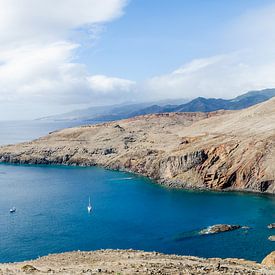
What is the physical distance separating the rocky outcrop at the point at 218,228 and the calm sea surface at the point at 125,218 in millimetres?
1741

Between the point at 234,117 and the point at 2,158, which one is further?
the point at 2,158

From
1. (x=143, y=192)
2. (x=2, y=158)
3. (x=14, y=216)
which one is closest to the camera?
(x=14, y=216)

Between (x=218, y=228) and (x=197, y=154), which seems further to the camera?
(x=197, y=154)

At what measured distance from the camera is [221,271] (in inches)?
1405

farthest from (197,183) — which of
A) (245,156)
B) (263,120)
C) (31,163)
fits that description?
(31,163)

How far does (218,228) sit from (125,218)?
2082 cm

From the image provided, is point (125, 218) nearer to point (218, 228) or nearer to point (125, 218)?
point (125, 218)

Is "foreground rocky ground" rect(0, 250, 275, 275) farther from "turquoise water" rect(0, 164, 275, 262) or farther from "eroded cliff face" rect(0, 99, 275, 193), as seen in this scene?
"eroded cliff face" rect(0, 99, 275, 193)

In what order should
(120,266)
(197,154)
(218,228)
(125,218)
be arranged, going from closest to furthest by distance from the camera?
(120,266)
(218,228)
(125,218)
(197,154)

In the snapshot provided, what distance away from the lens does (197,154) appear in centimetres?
13438

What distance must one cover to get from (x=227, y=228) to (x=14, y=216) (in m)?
45.1

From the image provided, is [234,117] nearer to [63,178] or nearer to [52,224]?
[63,178]

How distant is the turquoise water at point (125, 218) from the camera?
73.1 metres

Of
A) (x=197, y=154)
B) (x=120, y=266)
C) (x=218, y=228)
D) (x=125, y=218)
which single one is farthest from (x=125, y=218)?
(x=120, y=266)
